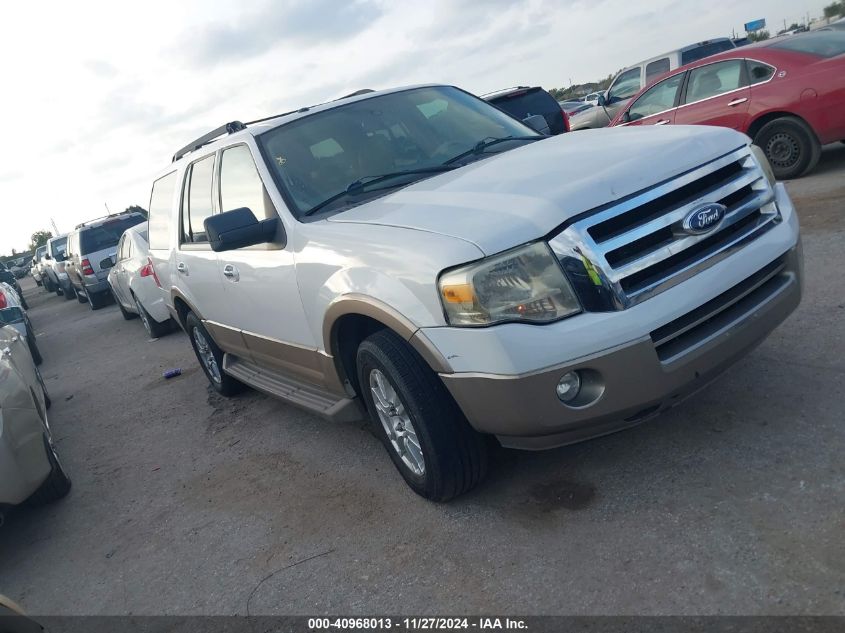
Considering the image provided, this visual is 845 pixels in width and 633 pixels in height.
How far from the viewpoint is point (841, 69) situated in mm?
7324

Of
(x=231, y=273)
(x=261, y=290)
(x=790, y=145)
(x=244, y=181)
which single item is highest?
(x=244, y=181)

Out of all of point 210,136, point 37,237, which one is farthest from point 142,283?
point 37,237

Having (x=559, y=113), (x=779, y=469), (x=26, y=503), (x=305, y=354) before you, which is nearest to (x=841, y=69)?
(x=559, y=113)

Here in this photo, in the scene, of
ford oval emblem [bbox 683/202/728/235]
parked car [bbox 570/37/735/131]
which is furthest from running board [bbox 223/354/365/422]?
parked car [bbox 570/37/735/131]

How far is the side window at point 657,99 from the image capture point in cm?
922

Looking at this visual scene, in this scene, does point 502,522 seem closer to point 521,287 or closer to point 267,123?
point 521,287

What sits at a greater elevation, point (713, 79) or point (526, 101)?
point (526, 101)

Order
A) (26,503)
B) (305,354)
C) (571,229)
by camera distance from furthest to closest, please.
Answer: (26,503)
(305,354)
(571,229)

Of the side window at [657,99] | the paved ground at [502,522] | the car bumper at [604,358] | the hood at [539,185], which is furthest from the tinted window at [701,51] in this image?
the car bumper at [604,358]

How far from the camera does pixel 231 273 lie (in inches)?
173

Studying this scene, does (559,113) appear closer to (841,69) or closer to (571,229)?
(841,69)

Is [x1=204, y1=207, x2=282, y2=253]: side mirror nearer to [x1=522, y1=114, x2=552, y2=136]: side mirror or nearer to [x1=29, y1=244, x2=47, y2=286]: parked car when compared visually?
[x1=522, y1=114, x2=552, y2=136]: side mirror

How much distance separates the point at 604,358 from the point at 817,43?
708cm

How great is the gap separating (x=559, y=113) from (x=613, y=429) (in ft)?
21.4
